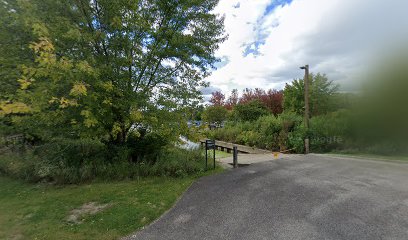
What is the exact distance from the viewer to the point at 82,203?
570 centimetres

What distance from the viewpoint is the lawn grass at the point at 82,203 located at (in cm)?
436

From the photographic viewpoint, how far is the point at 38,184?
23.8ft

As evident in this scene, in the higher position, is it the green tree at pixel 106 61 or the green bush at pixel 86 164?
the green tree at pixel 106 61

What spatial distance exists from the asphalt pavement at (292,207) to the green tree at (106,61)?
106 inches

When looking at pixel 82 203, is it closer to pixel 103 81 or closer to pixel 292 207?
pixel 103 81

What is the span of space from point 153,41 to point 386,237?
7.50 meters

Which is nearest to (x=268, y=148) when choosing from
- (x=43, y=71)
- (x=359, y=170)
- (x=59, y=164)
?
(x=359, y=170)

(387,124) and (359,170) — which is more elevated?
(387,124)

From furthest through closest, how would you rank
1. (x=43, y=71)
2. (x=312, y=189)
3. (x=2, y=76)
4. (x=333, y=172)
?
(x=333, y=172), (x=2, y=76), (x=312, y=189), (x=43, y=71)

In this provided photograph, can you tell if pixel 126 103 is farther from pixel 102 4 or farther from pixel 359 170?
pixel 359 170

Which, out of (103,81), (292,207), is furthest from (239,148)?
(103,81)

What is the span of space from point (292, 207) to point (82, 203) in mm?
5108

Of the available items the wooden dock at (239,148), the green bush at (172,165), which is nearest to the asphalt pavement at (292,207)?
the green bush at (172,165)

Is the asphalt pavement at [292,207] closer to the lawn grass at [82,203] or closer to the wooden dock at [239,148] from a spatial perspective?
the lawn grass at [82,203]
